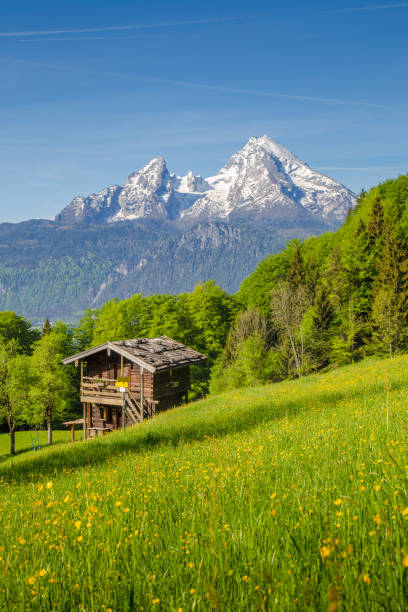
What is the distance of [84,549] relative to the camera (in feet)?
10.6

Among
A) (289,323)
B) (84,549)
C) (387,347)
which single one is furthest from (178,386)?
(84,549)

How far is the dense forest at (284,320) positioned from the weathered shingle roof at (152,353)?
670cm

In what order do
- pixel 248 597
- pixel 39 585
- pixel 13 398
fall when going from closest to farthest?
pixel 248 597, pixel 39 585, pixel 13 398

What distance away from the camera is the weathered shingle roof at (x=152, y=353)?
2942cm

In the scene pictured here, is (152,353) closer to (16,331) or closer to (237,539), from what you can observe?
(237,539)

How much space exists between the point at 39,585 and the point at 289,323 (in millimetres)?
44781

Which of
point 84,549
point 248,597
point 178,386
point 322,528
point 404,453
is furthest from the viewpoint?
point 178,386

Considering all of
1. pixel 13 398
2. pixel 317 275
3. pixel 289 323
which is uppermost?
pixel 317 275

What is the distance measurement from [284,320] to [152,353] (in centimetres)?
1873

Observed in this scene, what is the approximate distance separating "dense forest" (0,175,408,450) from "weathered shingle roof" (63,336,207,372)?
6.70m

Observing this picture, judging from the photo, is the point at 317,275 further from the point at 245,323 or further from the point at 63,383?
the point at 63,383

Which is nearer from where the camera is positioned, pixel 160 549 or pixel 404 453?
pixel 160 549

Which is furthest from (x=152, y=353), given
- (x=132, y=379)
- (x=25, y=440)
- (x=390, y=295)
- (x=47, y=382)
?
(x=25, y=440)

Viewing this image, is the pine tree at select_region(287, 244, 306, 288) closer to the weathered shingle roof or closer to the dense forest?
the dense forest
